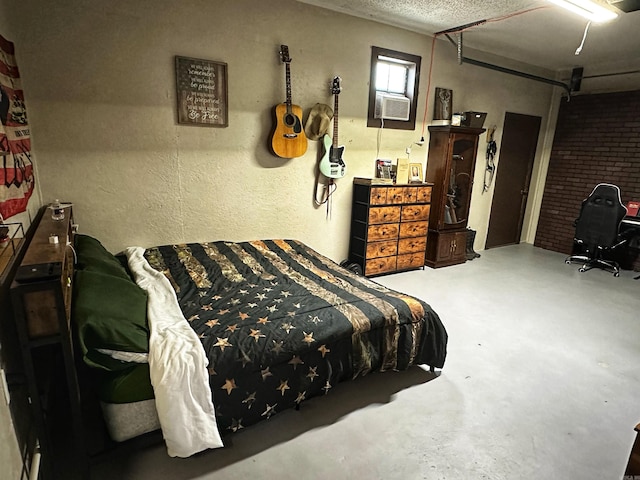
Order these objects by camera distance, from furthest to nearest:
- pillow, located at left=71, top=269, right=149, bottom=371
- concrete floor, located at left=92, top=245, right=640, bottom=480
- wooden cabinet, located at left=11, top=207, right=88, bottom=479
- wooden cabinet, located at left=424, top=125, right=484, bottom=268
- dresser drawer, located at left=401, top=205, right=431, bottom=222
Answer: wooden cabinet, located at left=424, top=125, right=484, bottom=268
dresser drawer, located at left=401, top=205, right=431, bottom=222
concrete floor, located at left=92, top=245, right=640, bottom=480
pillow, located at left=71, top=269, right=149, bottom=371
wooden cabinet, located at left=11, top=207, right=88, bottom=479

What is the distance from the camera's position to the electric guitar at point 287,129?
3219 mm

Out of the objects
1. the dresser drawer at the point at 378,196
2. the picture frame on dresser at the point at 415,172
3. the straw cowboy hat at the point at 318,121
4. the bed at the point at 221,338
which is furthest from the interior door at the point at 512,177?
the bed at the point at 221,338

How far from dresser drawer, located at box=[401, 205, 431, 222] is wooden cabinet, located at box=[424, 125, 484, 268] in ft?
0.95

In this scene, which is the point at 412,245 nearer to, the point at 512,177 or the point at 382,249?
the point at 382,249

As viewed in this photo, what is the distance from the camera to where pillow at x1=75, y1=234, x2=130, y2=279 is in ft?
6.23

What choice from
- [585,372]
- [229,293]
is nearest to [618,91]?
[585,372]

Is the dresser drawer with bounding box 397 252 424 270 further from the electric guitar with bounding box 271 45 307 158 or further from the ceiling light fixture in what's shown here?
the ceiling light fixture

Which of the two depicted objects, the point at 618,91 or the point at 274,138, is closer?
the point at 274,138

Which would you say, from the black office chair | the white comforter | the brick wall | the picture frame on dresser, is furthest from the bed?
the brick wall

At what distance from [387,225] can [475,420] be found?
7.40 feet

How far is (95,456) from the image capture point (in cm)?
144

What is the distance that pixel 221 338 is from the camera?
1.69 m

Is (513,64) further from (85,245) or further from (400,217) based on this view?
(85,245)

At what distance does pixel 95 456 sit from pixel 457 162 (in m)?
4.53
